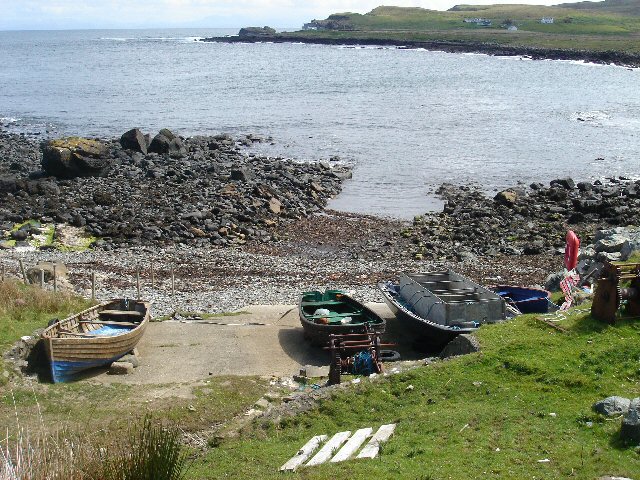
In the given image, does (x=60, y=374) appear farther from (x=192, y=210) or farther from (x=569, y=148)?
(x=569, y=148)

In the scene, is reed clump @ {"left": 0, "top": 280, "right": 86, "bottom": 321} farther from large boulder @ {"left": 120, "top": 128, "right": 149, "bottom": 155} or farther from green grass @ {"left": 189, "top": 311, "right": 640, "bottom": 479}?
large boulder @ {"left": 120, "top": 128, "right": 149, "bottom": 155}

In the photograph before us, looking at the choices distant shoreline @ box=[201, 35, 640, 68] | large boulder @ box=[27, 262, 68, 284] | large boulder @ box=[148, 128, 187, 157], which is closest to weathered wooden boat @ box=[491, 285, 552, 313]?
large boulder @ box=[27, 262, 68, 284]

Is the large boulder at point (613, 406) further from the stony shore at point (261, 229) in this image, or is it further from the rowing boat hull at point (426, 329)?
the stony shore at point (261, 229)

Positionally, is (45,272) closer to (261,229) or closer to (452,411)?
(261,229)

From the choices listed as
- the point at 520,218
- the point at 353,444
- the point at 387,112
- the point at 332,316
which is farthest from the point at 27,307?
the point at 387,112

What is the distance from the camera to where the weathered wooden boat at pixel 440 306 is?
68.0 ft

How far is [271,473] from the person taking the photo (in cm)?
1198

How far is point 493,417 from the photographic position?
43.0ft

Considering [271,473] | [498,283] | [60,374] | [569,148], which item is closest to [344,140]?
[569,148]

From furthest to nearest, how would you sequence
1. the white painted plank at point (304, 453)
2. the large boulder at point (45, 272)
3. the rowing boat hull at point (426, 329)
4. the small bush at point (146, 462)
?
the large boulder at point (45, 272)
the rowing boat hull at point (426, 329)
the white painted plank at point (304, 453)
the small bush at point (146, 462)

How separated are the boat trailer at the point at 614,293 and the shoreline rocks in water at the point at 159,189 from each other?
2130cm

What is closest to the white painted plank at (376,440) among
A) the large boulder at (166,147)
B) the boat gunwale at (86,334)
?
the boat gunwale at (86,334)

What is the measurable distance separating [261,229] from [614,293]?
23.3 meters

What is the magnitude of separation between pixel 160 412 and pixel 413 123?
65693 millimetres
